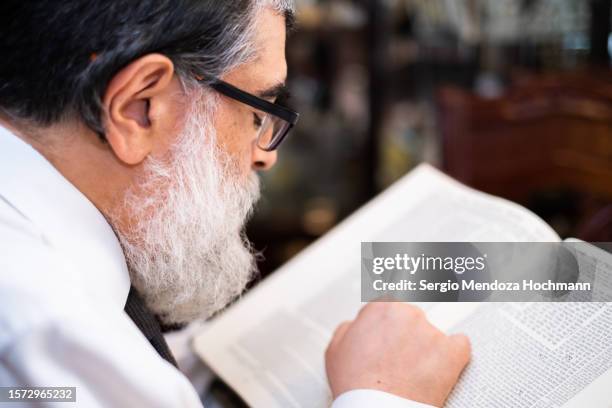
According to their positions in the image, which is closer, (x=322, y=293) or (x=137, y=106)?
(x=137, y=106)

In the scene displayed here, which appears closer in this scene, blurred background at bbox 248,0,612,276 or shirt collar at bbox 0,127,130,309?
shirt collar at bbox 0,127,130,309

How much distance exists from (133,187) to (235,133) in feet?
0.46

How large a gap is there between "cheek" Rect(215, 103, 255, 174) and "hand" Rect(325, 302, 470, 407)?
260 millimetres

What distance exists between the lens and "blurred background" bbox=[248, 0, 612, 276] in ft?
4.60

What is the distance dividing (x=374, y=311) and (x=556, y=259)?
0.79 ft

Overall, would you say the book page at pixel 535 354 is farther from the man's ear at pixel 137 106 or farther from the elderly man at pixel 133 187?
the man's ear at pixel 137 106

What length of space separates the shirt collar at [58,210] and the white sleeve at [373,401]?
→ 0.28 m

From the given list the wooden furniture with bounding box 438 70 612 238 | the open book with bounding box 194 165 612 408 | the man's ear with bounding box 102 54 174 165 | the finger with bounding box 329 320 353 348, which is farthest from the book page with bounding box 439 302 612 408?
the wooden furniture with bounding box 438 70 612 238

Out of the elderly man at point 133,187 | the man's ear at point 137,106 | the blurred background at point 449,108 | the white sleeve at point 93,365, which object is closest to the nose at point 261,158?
the elderly man at point 133,187

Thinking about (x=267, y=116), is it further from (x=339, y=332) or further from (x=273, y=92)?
(x=339, y=332)

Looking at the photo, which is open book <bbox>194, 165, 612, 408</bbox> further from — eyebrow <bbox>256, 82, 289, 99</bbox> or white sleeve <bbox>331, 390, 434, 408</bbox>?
eyebrow <bbox>256, 82, 289, 99</bbox>

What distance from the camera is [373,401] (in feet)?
2.15

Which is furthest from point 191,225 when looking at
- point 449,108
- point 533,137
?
point 533,137

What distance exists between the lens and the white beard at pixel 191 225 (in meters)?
0.69
